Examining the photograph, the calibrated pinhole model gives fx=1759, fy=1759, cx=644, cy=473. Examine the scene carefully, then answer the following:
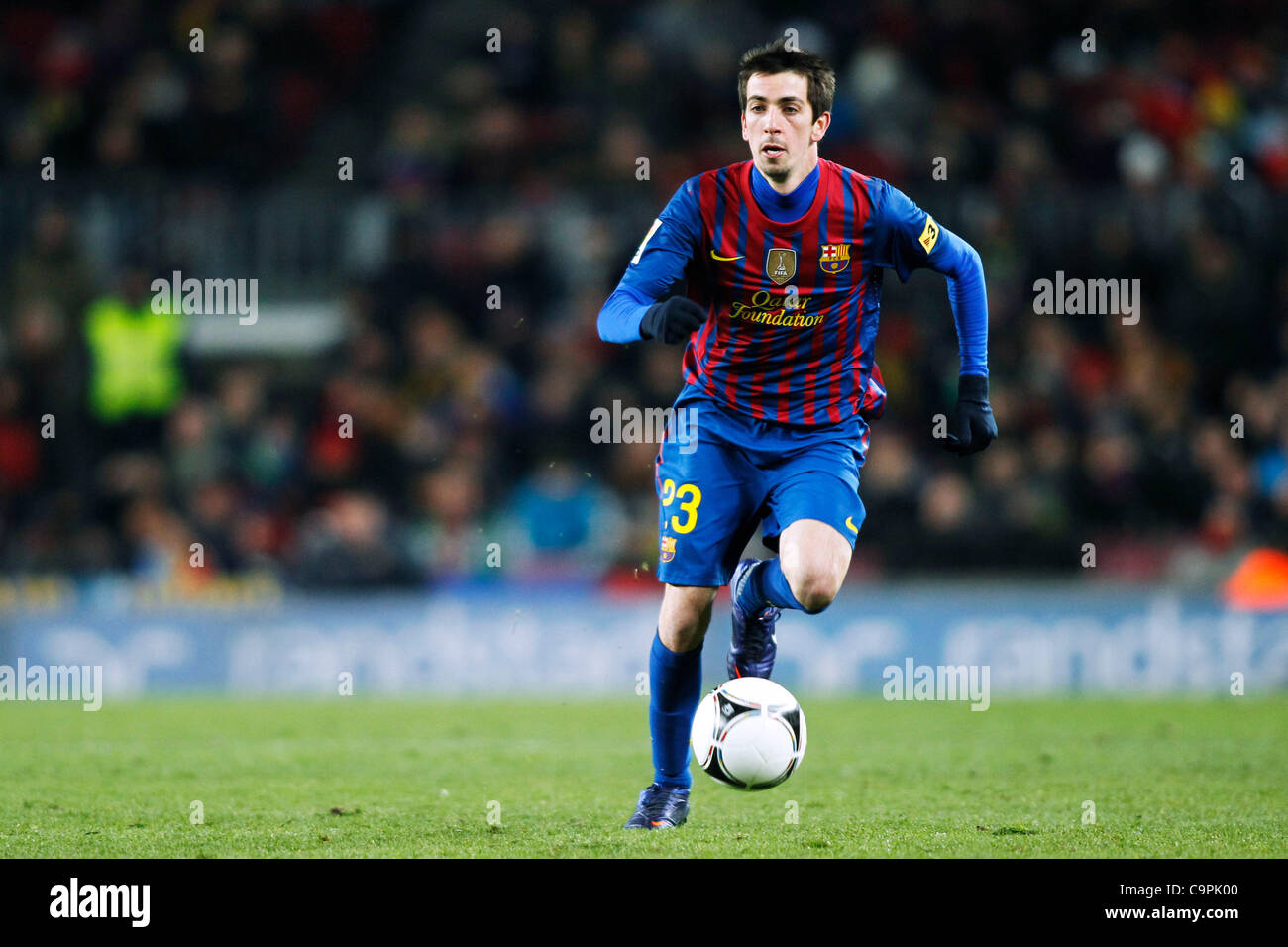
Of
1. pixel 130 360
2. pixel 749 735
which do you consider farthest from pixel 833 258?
pixel 130 360

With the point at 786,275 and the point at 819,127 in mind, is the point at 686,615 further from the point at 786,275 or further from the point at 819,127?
the point at 819,127

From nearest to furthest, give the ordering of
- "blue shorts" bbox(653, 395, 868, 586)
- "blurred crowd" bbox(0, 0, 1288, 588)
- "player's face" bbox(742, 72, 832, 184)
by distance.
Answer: "player's face" bbox(742, 72, 832, 184) < "blue shorts" bbox(653, 395, 868, 586) < "blurred crowd" bbox(0, 0, 1288, 588)

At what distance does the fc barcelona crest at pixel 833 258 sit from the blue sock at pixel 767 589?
100 cm

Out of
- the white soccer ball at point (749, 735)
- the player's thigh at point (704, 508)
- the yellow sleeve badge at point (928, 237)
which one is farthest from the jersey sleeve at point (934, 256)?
the white soccer ball at point (749, 735)

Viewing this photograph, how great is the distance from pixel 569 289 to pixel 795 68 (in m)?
8.08

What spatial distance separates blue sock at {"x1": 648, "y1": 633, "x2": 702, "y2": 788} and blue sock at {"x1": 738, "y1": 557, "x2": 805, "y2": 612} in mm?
295

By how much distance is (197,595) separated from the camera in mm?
12117

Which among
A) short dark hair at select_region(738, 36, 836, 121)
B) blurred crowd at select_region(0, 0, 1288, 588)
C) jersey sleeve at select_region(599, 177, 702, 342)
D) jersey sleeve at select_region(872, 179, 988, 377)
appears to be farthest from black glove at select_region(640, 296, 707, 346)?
blurred crowd at select_region(0, 0, 1288, 588)

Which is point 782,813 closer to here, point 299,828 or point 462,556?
point 299,828

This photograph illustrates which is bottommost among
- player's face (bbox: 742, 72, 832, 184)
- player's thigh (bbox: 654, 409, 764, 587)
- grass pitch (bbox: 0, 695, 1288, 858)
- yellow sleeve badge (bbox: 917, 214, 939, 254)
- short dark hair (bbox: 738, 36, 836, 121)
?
grass pitch (bbox: 0, 695, 1288, 858)

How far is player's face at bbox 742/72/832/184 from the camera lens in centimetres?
570

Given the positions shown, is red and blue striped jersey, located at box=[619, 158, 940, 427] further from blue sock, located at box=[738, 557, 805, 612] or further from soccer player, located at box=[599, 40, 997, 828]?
blue sock, located at box=[738, 557, 805, 612]
